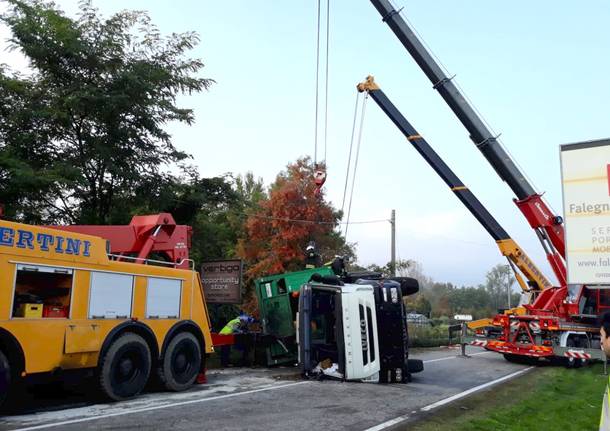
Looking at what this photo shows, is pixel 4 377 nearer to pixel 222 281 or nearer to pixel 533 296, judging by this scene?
pixel 222 281

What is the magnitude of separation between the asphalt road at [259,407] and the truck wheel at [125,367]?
0.88 feet

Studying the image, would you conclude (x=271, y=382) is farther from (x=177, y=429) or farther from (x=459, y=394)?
(x=177, y=429)

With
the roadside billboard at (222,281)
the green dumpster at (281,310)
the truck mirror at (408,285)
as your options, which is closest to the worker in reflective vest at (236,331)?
the green dumpster at (281,310)

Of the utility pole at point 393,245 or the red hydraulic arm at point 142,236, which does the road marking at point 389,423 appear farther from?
the utility pole at point 393,245

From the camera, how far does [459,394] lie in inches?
391

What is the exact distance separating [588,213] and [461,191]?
11.2m

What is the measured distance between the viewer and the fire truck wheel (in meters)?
9.51

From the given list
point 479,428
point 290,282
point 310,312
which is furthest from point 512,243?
point 479,428

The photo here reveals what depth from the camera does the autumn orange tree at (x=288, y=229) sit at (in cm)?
2527

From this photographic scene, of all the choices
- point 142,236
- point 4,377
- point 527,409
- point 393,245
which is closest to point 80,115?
point 142,236

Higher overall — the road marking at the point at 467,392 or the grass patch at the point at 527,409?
the road marking at the point at 467,392

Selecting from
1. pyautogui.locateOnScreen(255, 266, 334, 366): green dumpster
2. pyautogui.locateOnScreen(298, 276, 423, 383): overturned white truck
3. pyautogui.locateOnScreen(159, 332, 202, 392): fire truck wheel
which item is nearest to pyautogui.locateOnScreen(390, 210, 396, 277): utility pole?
pyautogui.locateOnScreen(255, 266, 334, 366): green dumpster

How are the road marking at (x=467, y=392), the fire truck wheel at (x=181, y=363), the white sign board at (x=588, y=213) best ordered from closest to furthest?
the white sign board at (x=588, y=213), the road marking at (x=467, y=392), the fire truck wheel at (x=181, y=363)

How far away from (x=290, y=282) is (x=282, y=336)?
1285mm
